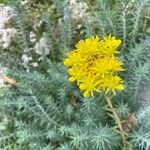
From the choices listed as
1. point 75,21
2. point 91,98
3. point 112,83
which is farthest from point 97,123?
point 75,21

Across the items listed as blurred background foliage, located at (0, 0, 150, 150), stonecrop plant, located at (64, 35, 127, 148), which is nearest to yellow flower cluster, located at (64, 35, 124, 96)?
stonecrop plant, located at (64, 35, 127, 148)

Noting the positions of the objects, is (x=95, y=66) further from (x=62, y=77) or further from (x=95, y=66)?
(x=62, y=77)

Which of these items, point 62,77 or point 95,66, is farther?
point 62,77

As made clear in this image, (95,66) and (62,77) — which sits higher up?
(95,66)

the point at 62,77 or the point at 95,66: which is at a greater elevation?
the point at 95,66

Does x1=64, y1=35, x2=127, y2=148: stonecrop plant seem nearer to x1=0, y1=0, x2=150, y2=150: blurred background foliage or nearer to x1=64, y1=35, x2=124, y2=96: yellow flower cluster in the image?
x1=64, y1=35, x2=124, y2=96: yellow flower cluster

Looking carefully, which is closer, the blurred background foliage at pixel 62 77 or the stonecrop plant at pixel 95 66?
the stonecrop plant at pixel 95 66

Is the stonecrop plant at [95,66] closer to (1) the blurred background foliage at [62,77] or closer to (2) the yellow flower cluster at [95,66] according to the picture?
(2) the yellow flower cluster at [95,66]

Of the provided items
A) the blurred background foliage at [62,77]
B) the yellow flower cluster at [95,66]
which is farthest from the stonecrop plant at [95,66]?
the blurred background foliage at [62,77]

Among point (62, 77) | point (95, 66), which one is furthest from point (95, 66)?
point (62, 77)

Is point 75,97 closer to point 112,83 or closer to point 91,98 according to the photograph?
point 91,98

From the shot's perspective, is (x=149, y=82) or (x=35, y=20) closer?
(x=149, y=82)
